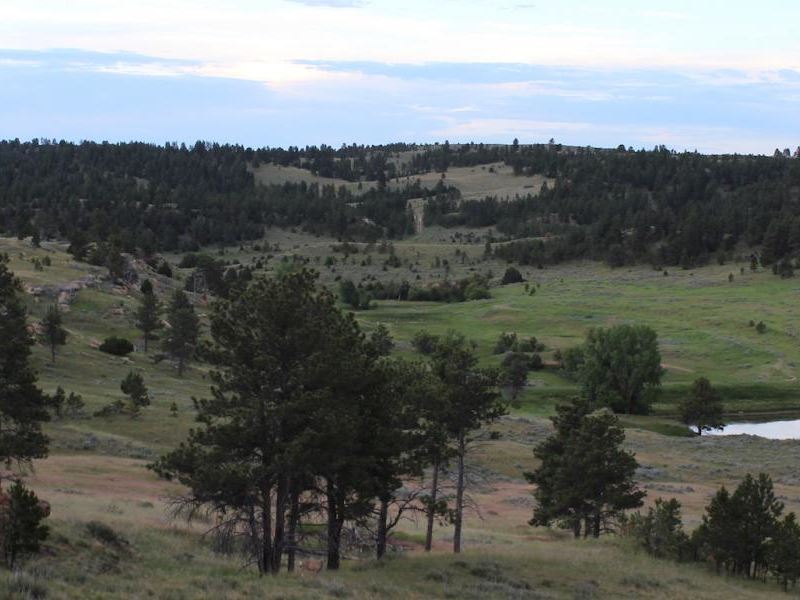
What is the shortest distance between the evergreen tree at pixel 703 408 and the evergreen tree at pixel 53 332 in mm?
48483

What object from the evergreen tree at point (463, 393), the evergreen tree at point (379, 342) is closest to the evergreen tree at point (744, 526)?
the evergreen tree at point (463, 393)

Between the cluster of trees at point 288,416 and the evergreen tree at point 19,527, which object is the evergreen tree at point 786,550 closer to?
the cluster of trees at point 288,416

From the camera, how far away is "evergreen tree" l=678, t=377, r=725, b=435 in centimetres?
7575

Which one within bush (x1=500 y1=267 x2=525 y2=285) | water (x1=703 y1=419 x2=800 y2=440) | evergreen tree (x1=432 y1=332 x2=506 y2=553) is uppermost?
evergreen tree (x1=432 y1=332 x2=506 y2=553)

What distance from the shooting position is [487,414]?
32.2m

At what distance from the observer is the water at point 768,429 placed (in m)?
77.0

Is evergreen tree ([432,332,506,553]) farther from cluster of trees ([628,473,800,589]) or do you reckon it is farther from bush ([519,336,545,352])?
bush ([519,336,545,352])

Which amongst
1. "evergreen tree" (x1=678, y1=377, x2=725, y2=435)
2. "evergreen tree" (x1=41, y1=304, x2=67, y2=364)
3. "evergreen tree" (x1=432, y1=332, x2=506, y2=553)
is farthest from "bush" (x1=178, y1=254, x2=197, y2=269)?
"evergreen tree" (x1=432, y1=332, x2=506, y2=553)

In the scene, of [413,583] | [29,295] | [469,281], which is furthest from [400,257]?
[413,583]

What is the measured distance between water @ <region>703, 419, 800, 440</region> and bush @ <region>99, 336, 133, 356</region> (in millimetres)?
46927

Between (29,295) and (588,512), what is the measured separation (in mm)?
61623

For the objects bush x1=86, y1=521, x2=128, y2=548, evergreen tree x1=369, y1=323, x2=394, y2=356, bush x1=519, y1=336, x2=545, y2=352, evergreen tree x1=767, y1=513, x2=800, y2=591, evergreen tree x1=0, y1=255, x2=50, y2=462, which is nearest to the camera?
bush x1=86, y1=521, x2=128, y2=548

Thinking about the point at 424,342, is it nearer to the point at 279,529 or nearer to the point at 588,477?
the point at 588,477

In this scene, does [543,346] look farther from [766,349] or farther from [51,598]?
[51,598]
